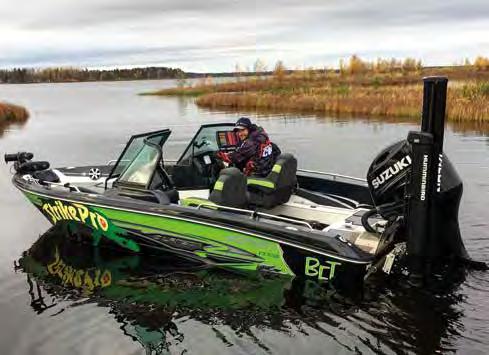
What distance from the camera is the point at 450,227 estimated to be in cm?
543

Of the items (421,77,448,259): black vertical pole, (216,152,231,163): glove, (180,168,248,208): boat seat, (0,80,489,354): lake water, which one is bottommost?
(0,80,489,354): lake water

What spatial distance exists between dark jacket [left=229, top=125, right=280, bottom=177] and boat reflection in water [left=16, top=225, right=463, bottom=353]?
151 centimetres

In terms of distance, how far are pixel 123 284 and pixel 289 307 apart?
195cm

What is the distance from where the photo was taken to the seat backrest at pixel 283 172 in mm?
6820

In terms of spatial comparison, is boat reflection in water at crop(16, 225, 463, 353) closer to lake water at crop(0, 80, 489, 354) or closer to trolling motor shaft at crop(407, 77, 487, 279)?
lake water at crop(0, 80, 489, 354)

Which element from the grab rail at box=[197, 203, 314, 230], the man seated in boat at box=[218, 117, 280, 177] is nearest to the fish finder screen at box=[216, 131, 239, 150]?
the man seated in boat at box=[218, 117, 280, 177]

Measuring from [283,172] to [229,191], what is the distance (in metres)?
0.89

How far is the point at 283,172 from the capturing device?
6.87m

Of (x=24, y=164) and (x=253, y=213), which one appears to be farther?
(x=24, y=164)

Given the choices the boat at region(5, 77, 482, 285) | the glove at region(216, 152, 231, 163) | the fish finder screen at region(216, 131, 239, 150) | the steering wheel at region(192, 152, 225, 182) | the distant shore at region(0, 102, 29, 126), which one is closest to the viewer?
the boat at region(5, 77, 482, 285)

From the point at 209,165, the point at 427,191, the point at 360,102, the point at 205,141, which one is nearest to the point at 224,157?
the point at 209,165

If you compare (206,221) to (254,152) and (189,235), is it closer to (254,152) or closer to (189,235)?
(189,235)

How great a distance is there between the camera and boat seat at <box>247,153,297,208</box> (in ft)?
22.4

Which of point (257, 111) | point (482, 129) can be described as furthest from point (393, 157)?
point (257, 111)
